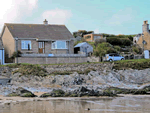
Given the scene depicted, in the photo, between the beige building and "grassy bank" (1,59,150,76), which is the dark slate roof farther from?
"grassy bank" (1,59,150,76)

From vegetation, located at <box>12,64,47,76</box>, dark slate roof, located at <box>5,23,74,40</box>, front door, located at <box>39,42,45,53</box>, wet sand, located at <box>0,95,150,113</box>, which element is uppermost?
dark slate roof, located at <box>5,23,74,40</box>

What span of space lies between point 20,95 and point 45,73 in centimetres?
1148

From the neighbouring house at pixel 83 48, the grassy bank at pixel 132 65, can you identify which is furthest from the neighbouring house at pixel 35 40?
the grassy bank at pixel 132 65

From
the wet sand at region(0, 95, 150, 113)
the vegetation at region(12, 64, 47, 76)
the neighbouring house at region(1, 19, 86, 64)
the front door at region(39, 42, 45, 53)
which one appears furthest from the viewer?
the front door at region(39, 42, 45, 53)

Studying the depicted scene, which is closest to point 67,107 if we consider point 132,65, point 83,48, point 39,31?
point 132,65

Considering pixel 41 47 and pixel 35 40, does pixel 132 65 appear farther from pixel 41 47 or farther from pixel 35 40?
pixel 35 40

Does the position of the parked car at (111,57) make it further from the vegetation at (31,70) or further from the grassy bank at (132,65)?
the vegetation at (31,70)

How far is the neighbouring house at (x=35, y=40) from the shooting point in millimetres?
40594

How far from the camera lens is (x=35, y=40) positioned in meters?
42.0

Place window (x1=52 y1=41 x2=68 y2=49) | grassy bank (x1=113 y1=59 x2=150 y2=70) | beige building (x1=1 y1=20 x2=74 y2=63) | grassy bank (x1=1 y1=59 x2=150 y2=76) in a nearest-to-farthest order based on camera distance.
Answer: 1. grassy bank (x1=1 y1=59 x2=150 y2=76)
2. grassy bank (x1=113 y1=59 x2=150 y2=70)
3. beige building (x1=1 y1=20 x2=74 y2=63)
4. window (x1=52 y1=41 x2=68 y2=49)

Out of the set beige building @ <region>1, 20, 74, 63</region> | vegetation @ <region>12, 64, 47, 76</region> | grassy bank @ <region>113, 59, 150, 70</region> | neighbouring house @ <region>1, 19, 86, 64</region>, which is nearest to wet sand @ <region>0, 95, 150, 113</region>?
vegetation @ <region>12, 64, 47, 76</region>

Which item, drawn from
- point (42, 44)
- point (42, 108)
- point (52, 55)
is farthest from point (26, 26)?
point (42, 108)

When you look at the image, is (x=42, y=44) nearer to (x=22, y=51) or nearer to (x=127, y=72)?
(x=22, y=51)

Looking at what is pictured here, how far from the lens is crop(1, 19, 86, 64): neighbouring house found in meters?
40.6
